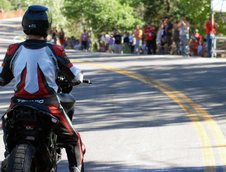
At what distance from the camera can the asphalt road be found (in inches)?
257

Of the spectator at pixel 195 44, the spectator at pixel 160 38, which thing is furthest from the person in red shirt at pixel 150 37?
the spectator at pixel 195 44

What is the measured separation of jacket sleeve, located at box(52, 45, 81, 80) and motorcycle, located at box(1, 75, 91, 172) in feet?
1.41

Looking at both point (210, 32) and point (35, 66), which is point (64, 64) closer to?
point (35, 66)

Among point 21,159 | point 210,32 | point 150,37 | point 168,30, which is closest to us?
point 21,159

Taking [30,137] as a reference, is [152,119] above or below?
below

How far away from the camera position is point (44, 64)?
451cm

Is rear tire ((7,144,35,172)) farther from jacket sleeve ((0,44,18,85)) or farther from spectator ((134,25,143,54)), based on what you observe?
spectator ((134,25,143,54))

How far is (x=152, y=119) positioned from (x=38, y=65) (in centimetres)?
510

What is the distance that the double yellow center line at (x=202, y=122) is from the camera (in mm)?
6664

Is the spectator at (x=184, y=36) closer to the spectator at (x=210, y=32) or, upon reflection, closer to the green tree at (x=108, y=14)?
the spectator at (x=210, y=32)

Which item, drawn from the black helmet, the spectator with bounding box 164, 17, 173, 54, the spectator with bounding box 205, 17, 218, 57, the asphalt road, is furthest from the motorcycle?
the spectator with bounding box 164, 17, 173, 54

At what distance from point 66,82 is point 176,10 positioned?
55.7 meters

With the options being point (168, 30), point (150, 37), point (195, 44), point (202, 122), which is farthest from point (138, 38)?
point (202, 122)

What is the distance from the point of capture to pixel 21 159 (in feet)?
13.2
